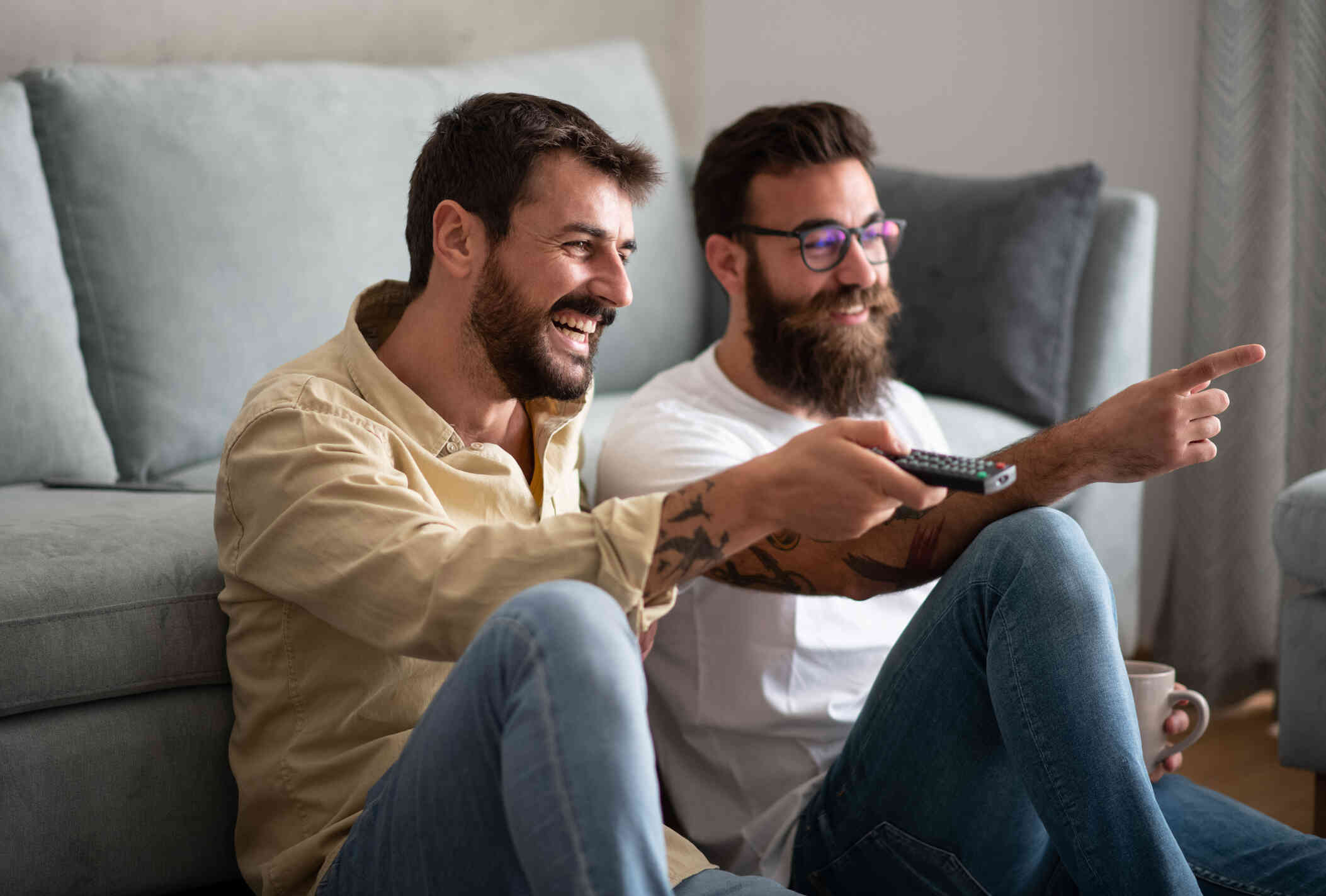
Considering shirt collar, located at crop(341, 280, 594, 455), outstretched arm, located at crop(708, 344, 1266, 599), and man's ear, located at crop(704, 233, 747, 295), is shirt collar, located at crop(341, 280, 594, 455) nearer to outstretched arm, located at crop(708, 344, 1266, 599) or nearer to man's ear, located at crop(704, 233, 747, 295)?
outstretched arm, located at crop(708, 344, 1266, 599)

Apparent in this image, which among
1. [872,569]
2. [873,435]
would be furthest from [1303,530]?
[873,435]

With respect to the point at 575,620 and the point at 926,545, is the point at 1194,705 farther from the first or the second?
the point at 575,620

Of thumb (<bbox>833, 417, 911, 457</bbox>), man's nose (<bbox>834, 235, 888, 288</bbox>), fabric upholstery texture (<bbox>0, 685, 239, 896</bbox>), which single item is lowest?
fabric upholstery texture (<bbox>0, 685, 239, 896</bbox>)

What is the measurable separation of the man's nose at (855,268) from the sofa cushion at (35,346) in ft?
3.31

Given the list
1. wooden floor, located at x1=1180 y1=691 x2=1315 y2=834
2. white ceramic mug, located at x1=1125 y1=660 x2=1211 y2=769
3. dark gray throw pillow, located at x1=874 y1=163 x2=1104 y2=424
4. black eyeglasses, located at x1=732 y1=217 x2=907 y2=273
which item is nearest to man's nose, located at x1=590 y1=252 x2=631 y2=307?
black eyeglasses, located at x1=732 y1=217 x2=907 y2=273

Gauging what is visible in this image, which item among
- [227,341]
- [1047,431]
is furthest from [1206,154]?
[227,341]

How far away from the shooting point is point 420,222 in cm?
126

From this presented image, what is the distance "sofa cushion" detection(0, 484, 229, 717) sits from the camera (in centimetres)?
115

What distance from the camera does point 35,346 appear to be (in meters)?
1.63

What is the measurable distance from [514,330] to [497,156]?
6.5 inches

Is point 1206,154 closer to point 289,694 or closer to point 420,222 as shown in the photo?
point 420,222

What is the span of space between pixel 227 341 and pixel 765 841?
105 centimetres

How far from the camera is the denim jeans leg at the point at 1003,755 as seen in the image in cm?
105

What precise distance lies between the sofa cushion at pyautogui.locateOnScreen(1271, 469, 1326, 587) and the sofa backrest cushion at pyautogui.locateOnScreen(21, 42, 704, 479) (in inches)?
52.5
